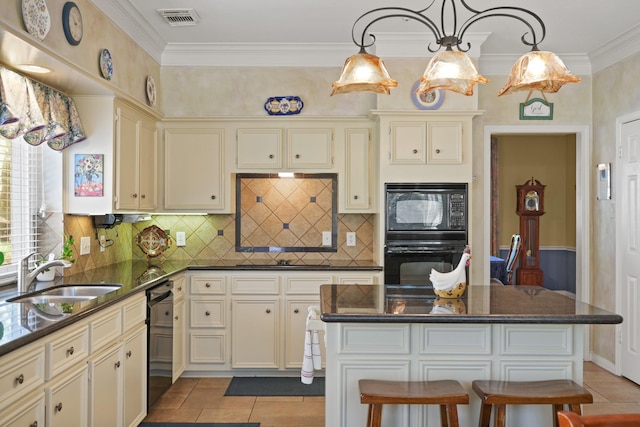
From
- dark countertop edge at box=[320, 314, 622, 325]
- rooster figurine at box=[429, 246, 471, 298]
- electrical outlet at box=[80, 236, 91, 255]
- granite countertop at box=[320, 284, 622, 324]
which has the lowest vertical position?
dark countertop edge at box=[320, 314, 622, 325]

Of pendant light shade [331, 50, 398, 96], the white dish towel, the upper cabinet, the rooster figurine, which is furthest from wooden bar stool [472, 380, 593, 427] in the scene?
the upper cabinet

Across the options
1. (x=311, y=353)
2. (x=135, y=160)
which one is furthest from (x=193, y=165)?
(x=311, y=353)

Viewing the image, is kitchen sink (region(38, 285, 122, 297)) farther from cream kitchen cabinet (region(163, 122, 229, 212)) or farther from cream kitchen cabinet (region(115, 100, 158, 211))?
cream kitchen cabinet (region(163, 122, 229, 212))

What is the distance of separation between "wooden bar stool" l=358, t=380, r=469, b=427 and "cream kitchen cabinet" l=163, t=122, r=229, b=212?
256 centimetres

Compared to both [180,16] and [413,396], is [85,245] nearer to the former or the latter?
[180,16]

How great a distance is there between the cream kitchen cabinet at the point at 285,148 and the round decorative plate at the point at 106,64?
4.16ft

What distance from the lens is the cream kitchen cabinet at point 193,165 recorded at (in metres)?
4.48

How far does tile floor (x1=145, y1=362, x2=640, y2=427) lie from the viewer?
11.3ft

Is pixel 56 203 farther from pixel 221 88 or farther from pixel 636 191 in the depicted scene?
pixel 636 191

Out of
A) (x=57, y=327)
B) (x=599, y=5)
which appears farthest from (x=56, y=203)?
(x=599, y=5)

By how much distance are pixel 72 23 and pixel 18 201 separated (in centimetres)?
111

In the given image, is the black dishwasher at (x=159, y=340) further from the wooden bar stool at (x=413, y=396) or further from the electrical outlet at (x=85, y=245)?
the wooden bar stool at (x=413, y=396)

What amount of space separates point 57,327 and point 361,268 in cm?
246

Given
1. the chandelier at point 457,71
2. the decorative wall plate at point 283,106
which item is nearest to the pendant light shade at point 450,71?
the chandelier at point 457,71
